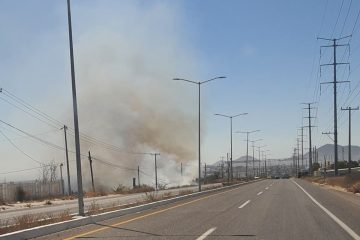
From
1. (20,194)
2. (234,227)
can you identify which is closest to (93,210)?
(234,227)

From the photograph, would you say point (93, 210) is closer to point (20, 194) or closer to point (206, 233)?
point (206, 233)

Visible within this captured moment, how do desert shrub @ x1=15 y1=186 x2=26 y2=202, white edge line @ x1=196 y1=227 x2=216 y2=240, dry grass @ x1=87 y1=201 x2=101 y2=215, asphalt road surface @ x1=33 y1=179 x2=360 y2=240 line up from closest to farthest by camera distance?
white edge line @ x1=196 y1=227 x2=216 y2=240
asphalt road surface @ x1=33 y1=179 x2=360 y2=240
dry grass @ x1=87 y1=201 x2=101 y2=215
desert shrub @ x1=15 y1=186 x2=26 y2=202

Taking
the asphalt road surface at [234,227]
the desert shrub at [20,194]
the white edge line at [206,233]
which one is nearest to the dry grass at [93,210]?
the asphalt road surface at [234,227]

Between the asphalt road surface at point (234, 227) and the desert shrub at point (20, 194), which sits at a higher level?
the asphalt road surface at point (234, 227)

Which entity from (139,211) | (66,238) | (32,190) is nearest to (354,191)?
(139,211)

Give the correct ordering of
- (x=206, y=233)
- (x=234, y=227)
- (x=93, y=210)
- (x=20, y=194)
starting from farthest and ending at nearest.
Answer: (x=20, y=194) → (x=93, y=210) → (x=234, y=227) → (x=206, y=233)

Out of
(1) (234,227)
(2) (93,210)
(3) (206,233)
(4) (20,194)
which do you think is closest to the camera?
(3) (206,233)

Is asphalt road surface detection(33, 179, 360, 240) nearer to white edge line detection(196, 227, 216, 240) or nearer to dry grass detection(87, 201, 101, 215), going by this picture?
white edge line detection(196, 227, 216, 240)

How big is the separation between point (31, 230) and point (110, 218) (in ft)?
19.8

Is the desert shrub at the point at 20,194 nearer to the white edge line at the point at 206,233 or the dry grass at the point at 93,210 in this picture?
the dry grass at the point at 93,210

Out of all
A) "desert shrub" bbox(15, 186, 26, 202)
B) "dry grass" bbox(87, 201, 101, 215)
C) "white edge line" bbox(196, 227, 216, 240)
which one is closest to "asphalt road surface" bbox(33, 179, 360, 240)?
"white edge line" bbox(196, 227, 216, 240)

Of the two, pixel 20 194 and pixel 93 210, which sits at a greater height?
pixel 93 210

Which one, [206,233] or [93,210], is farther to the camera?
[93,210]

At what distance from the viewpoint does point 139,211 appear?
24312 millimetres
